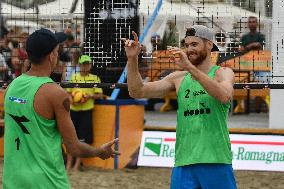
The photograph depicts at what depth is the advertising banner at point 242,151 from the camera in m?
10.8

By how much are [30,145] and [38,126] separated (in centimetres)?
13

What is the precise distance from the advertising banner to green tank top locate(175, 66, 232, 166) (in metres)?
5.38

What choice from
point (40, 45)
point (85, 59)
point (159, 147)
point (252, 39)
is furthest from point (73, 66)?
point (40, 45)

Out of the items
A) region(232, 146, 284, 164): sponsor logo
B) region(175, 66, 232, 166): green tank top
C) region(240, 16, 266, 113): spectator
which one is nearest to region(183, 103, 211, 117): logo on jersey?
region(175, 66, 232, 166): green tank top

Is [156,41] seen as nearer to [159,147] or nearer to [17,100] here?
[159,147]

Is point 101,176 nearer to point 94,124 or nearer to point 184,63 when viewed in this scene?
point 94,124

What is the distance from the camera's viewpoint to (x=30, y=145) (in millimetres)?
4473

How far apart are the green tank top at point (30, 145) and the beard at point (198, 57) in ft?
4.64

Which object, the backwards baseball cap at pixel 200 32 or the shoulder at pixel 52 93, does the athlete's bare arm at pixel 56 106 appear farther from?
the backwards baseball cap at pixel 200 32

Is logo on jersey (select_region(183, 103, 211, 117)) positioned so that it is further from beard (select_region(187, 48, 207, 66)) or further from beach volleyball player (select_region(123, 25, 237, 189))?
beard (select_region(187, 48, 207, 66))

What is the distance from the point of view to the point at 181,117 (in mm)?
5664

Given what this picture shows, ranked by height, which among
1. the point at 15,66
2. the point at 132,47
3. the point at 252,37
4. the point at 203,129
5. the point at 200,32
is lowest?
the point at 203,129

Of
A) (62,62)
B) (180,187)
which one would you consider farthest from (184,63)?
(62,62)

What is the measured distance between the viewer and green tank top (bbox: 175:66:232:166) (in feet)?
18.1
